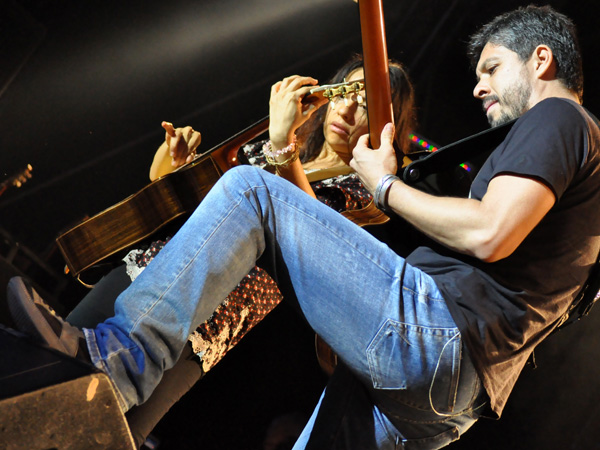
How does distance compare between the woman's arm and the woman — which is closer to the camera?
the woman

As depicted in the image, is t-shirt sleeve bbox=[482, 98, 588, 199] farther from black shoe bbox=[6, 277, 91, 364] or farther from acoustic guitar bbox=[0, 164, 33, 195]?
acoustic guitar bbox=[0, 164, 33, 195]

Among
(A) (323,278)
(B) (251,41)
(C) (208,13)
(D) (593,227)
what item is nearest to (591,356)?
(D) (593,227)

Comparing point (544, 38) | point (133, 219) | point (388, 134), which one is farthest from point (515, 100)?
point (133, 219)

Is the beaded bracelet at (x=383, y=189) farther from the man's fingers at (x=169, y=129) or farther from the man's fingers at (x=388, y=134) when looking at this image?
the man's fingers at (x=169, y=129)

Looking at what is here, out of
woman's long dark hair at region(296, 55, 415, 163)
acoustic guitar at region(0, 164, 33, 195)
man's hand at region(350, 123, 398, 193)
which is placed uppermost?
acoustic guitar at region(0, 164, 33, 195)

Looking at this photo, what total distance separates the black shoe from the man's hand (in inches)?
23.5

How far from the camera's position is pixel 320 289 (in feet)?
3.07

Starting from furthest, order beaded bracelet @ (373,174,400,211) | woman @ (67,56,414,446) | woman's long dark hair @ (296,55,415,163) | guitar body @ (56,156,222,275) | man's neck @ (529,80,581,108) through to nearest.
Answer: woman's long dark hair @ (296,55,415,163) → guitar body @ (56,156,222,275) → woman @ (67,56,414,446) → man's neck @ (529,80,581,108) → beaded bracelet @ (373,174,400,211)

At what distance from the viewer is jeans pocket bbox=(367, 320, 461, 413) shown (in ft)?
2.98

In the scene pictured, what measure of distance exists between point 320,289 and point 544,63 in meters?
0.73

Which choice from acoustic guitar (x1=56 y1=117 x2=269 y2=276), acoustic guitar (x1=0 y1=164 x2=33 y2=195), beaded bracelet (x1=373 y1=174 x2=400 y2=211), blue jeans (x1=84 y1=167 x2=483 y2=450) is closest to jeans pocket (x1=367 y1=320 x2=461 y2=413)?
blue jeans (x1=84 y1=167 x2=483 y2=450)

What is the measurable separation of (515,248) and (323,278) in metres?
0.33

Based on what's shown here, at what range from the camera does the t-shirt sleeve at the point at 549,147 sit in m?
0.88

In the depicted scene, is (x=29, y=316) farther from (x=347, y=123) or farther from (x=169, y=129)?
(x=347, y=123)
